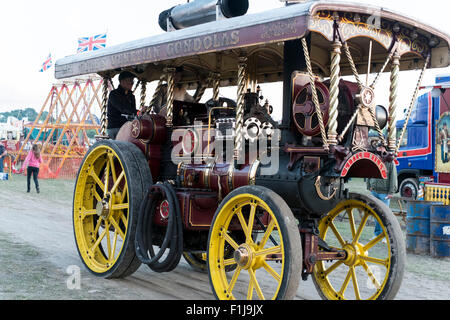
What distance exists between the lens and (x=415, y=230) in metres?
7.49

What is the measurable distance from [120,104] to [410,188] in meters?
10.6

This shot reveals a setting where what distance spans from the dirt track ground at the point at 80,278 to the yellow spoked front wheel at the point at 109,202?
21 cm

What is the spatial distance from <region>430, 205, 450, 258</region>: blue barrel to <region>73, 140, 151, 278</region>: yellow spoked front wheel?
428cm

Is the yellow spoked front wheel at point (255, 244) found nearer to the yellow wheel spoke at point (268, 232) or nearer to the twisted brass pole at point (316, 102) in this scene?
the yellow wheel spoke at point (268, 232)

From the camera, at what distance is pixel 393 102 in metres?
4.13

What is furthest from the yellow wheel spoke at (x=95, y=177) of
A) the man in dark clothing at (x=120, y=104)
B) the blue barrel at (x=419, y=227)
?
the blue barrel at (x=419, y=227)

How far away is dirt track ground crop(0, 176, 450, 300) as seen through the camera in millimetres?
4516

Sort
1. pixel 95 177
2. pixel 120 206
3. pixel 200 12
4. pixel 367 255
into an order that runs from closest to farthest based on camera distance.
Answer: pixel 367 255
pixel 200 12
pixel 120 206
pixel 95 177

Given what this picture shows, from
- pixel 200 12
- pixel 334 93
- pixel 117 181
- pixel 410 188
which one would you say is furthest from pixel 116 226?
pixel 410 188

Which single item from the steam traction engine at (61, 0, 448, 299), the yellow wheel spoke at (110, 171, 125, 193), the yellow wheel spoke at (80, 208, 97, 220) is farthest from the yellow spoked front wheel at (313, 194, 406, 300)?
the yellow wheel spoke at (80, 208, 97, 220)

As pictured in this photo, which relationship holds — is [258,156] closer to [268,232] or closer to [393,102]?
[268,232]
